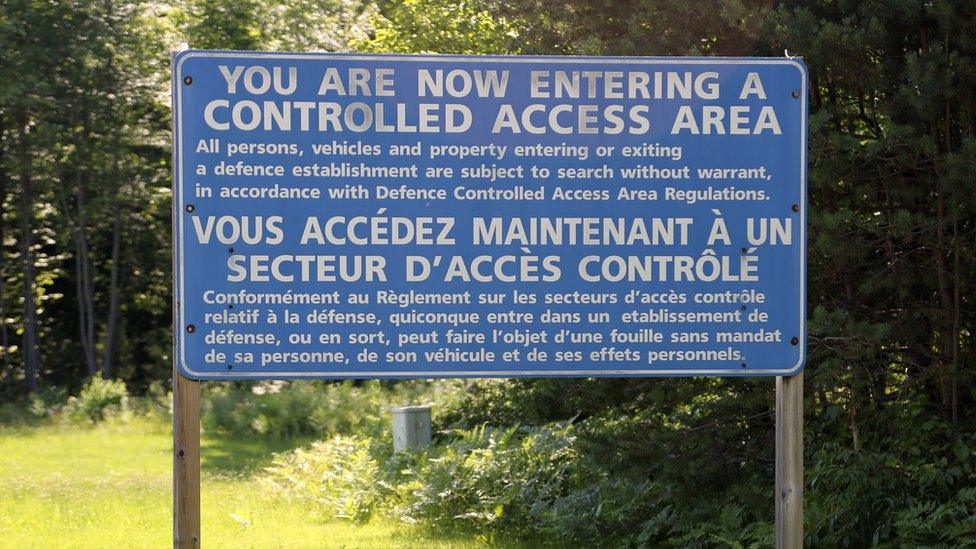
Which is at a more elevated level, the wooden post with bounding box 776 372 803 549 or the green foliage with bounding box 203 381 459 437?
the wooden post with bounding box 776 372 803 549

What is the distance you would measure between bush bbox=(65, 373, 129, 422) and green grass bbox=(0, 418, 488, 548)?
4.10 m

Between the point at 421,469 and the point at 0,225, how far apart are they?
23.1 metres

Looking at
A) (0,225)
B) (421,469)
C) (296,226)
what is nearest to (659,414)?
(421,469)

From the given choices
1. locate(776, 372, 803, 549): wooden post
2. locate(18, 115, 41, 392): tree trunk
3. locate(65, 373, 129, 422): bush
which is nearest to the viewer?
locate(776, 372, 803, 549): wooden post

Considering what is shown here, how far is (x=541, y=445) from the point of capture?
9.82 m

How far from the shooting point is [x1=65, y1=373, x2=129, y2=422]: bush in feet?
81.5

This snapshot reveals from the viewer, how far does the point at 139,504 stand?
39.0 feet

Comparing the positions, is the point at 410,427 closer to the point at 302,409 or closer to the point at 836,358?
the point at 836,358

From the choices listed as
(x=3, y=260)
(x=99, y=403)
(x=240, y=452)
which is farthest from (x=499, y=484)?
(x=3, y=260)

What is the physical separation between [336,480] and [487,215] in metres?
7.85

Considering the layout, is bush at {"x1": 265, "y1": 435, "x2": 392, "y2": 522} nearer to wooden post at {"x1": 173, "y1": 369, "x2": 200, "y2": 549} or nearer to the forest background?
the forest background

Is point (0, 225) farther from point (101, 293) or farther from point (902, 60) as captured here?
point (902, 60)

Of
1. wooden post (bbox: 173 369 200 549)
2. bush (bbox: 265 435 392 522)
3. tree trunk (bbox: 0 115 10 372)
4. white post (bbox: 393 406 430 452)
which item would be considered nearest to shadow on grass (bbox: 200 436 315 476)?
bush (bbox: 265 435 392 522)

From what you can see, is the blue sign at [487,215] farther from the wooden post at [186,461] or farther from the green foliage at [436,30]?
the green foliage at [436,30]
